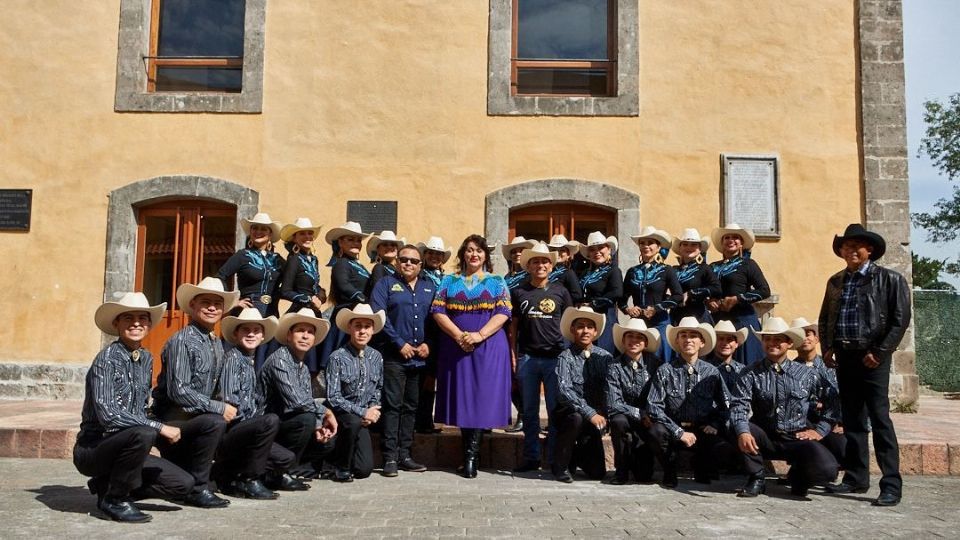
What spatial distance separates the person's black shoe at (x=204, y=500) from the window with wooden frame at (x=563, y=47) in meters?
6.16

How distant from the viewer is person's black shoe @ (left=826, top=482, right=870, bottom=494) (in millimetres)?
5723

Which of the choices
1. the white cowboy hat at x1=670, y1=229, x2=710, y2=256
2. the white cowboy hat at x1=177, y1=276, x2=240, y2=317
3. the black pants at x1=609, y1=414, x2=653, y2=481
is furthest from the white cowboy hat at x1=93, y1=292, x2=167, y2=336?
the white cowboy hat at x1=670, y1=229, x2=710, y2=256

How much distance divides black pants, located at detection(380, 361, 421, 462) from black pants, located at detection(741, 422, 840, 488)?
243cm

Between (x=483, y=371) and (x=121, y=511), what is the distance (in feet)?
8.82

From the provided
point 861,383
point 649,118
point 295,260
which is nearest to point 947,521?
point 861,383

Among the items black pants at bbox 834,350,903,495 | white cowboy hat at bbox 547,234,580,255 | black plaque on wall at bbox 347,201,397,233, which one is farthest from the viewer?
black plaque on wall at bbox 347,201,397,233

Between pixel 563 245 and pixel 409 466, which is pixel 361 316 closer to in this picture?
pixel 409 466

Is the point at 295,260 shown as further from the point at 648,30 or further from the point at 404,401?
the point at 648,30

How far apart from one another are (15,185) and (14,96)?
3.31ft

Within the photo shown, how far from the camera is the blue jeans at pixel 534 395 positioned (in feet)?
21.3

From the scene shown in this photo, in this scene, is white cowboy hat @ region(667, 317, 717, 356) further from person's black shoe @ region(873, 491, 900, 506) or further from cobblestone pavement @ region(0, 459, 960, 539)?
person's black shoe @ region(873, 491, 900, 506)

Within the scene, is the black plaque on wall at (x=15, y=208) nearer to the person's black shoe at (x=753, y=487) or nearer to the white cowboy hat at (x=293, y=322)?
the white cowboy hat at (x=293, y=322)

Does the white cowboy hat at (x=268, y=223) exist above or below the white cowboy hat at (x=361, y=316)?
above

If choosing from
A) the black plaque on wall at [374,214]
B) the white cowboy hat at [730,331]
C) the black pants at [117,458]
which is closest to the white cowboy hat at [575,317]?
the white cowboy hat at [730,331]
